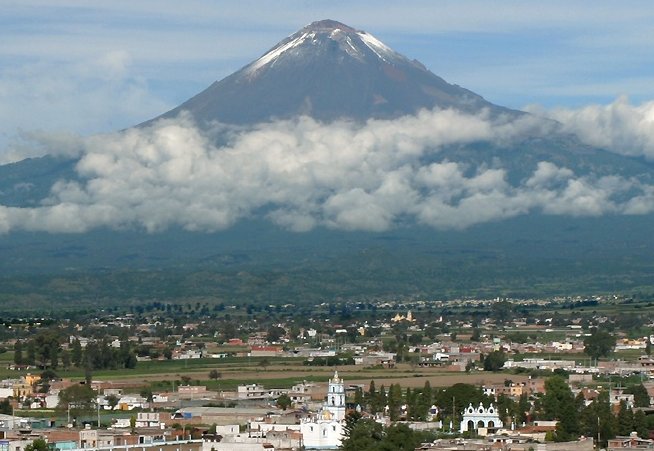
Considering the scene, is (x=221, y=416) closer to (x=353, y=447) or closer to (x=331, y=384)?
(x=331, y=384)

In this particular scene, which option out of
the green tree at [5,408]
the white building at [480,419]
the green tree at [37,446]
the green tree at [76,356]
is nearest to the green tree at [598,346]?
the green tree at [76,356]

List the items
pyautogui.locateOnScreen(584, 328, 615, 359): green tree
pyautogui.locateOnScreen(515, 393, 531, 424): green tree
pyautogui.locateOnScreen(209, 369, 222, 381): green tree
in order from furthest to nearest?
pyautogui.locateOnScreen(584, 328, 615, 359): green tree < pyautogui.locateOnScreen(209, 369, 222, 381): green tree < pyautogui.locateOnScreen(515, 393, 531, 424): green tree

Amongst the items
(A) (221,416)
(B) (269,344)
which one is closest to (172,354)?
(B) (269,344)

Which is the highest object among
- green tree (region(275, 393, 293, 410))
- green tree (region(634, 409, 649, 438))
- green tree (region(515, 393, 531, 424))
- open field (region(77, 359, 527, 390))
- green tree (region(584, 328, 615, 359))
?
green tree (region(584, 328, 615, 359))

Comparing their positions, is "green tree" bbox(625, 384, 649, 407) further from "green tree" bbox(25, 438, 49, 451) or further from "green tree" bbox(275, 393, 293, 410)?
"green tree" bbox(25, 438, 49, 451)

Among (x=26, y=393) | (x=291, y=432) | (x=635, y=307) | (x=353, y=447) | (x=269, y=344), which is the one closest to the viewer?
(x=353, y=447)

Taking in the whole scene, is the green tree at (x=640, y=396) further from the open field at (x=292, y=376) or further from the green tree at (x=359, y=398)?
the open field at (x=292, y=376)

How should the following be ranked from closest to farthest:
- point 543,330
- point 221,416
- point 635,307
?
point 221,416 < point 543,330 < point 635,307

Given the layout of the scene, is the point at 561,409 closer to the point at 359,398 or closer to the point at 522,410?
the point at 522,410

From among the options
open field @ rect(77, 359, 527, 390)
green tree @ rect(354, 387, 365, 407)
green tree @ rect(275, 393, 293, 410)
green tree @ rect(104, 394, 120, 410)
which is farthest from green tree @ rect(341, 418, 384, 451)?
open field @ rect(77, 359, 527, 390)
